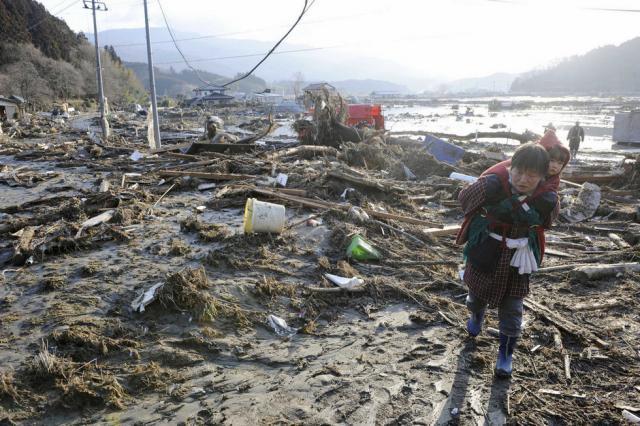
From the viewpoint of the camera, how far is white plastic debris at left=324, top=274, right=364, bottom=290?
4.42 meters

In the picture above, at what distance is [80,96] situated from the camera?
76875 mm

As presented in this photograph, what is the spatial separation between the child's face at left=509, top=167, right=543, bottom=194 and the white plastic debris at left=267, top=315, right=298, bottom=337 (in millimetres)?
2148

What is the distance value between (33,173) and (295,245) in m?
9.31

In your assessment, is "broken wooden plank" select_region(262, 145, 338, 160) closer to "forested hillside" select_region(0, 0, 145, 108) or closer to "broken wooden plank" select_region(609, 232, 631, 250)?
"broken wooden plank" select_region(609, 232, 631, 250)

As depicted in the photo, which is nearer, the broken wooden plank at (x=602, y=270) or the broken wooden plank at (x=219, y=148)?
the broken wooden plank at (x=602, y=270)

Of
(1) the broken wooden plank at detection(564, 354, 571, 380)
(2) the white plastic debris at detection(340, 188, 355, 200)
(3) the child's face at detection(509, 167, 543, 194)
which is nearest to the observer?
(3) the child's face at detection(509, 167, 543, 194)

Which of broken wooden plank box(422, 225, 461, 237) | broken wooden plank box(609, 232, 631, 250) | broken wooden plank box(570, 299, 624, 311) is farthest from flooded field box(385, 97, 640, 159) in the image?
broken wooden plank box(570, 299, 624, 311)

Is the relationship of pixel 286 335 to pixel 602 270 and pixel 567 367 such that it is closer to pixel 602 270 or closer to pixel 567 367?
pixel 567 367

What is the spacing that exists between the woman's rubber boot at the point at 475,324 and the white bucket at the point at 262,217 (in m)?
2.96

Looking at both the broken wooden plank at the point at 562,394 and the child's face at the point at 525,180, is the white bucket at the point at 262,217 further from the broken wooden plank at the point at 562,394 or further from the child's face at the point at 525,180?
the broken wooden plank at the point at 562,394

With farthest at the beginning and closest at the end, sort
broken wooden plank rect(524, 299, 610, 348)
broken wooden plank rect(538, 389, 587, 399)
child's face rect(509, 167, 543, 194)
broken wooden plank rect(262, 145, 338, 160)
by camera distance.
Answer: broken wooden plank rect(262, 145, 338, 160), broken wooden plank rect(524, 299, 610, 348), broken wooden plank rect(538, 389, 587, 399), child's face rect(509, 167, 543, 194)

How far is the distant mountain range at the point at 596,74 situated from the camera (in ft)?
474

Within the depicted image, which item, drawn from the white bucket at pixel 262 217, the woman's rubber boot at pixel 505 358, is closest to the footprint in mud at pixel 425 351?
the woman's rubber boot at pixel 505 358

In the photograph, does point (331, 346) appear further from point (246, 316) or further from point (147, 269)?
point (147, 269)
